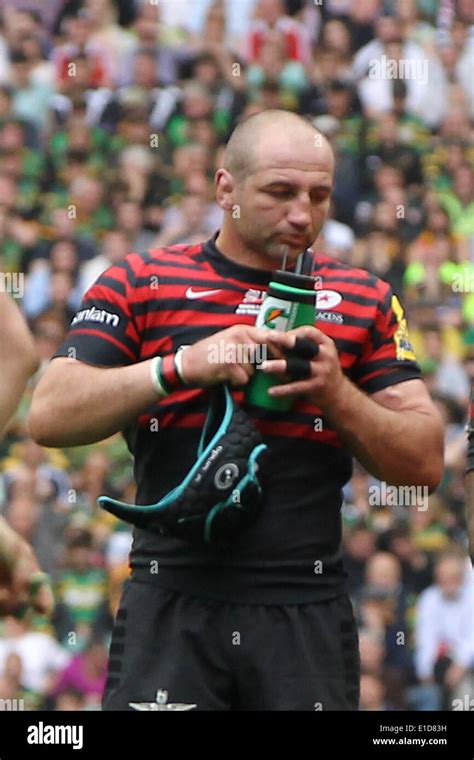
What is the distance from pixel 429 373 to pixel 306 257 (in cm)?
473

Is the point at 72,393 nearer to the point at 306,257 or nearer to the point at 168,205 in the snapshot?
the point at 306,257

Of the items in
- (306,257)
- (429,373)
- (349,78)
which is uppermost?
(349,78)

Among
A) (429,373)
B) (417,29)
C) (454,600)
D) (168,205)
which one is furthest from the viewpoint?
(417,29)

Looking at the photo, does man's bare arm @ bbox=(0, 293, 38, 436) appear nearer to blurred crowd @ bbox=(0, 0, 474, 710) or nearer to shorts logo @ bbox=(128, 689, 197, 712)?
shorts logo @ bbox=(128, 689, 197, 712)

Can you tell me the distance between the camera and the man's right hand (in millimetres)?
3684

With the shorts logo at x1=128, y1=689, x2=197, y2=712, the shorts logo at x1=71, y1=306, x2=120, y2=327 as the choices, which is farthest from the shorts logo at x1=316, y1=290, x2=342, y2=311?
the shorts logo at x1=128, y1=689, x2=197, y2=712

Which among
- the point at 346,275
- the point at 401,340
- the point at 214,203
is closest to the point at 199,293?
the point at 346,275

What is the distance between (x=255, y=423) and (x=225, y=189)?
561 millimetres

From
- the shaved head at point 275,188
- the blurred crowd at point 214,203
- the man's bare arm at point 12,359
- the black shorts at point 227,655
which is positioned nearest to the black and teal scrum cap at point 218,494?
the black shorts at point 227,655

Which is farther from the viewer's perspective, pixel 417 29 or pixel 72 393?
pixel 417 29

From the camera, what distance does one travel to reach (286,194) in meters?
3.88

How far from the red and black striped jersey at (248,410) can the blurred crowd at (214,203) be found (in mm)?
3717
